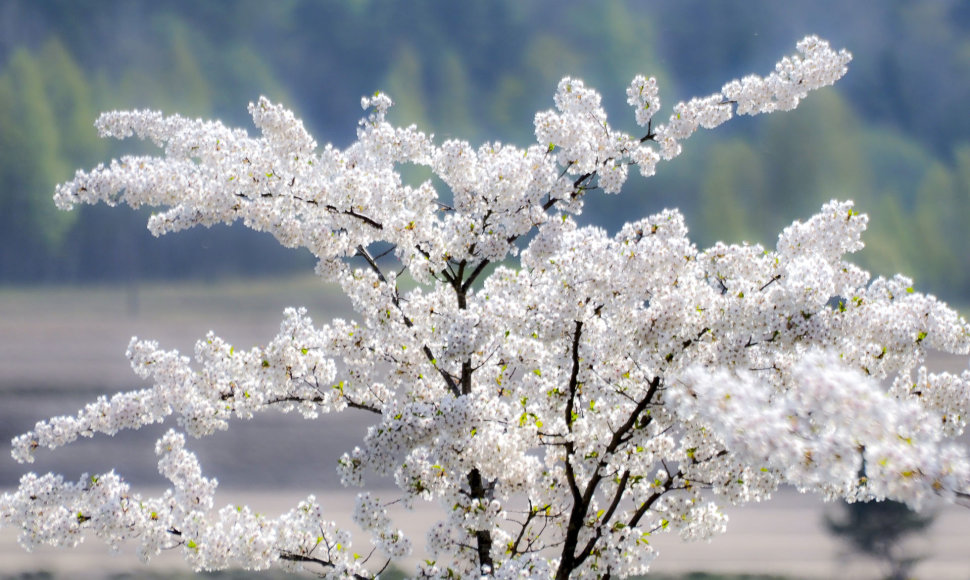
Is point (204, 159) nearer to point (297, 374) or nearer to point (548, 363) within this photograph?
point (297, 374)

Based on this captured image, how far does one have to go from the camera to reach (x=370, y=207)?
87.2 inches

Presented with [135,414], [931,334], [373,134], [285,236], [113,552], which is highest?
[373,134]

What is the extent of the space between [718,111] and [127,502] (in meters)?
1.90

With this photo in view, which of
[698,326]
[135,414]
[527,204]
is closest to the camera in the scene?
[698,326]

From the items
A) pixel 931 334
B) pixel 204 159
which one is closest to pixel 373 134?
pixel 204 159

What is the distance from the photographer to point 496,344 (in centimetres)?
218

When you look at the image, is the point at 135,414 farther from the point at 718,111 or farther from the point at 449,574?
the point at 718,111

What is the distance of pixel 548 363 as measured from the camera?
223 centimetres

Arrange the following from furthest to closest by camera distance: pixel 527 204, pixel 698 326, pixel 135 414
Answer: pixel 135 414 → pixel 527 204 → pixel 698 326

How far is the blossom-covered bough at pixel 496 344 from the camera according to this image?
1850 mm

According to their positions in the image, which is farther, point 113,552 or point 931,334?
point 113,552

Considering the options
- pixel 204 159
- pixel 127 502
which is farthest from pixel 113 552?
pixel 204 159

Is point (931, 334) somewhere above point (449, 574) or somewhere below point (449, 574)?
above

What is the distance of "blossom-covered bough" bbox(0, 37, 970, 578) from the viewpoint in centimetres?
185
